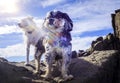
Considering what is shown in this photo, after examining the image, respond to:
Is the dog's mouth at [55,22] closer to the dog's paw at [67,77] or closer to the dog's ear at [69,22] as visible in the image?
the dog's ear at [69,22]

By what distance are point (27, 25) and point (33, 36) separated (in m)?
0.55

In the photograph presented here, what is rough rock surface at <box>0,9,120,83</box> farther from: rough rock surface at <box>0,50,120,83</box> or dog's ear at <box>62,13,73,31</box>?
dog's ear at <box>62,13,73,31</box>

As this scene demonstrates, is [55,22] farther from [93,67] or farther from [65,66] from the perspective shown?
[93,67]

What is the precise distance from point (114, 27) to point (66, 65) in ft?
20.1

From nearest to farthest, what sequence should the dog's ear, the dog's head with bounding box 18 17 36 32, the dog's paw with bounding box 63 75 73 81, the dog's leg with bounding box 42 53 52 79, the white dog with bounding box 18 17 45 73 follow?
the dog's paw with bounding box 63 75 73 81, the dog's leg with bounding box 42 53 52 79, the dog's ear, the white dog with bounding box 18 17 45 73, the dog's head with bounding box 18 17 36 32

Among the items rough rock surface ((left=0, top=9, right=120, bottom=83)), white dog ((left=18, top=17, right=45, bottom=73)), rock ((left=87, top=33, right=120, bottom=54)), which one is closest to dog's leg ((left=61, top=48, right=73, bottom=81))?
rough rock surface ((left=0, top=9, right=120, bottom=83))

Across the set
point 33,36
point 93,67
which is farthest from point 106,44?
point 33,36

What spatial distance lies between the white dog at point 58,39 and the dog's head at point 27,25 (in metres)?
1.84

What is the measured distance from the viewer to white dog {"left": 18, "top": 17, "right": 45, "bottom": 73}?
1738 centimetres

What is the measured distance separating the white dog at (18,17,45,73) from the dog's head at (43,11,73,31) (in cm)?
112

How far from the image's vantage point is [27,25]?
18047 millimetres

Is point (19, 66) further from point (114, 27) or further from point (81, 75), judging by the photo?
point (114, 27)

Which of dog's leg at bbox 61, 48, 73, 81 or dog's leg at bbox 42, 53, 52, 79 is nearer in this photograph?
dog's leg at bbox 61, 48, 73, 81

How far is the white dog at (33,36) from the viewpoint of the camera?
1738cm
